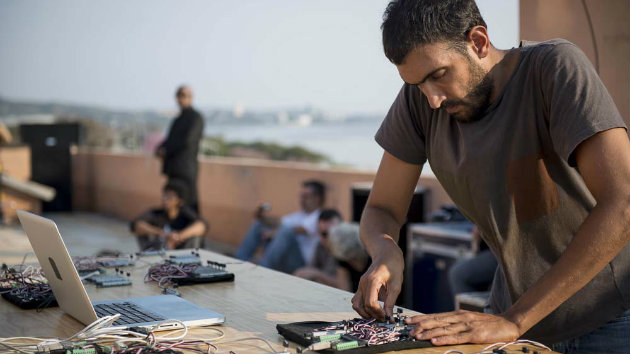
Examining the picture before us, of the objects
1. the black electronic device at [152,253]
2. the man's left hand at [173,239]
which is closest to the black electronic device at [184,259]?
the black electronic device at [152,253]

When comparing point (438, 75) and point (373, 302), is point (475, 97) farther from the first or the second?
point (373, 302)

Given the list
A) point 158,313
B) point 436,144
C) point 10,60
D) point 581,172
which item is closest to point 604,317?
point 581,172

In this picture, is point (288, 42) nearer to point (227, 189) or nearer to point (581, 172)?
point (227, 189)

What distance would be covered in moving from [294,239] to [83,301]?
431cm

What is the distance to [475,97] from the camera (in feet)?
6.34

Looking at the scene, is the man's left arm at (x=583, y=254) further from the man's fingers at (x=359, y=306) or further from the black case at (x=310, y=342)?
the man's fingers at (x=359, y=306)

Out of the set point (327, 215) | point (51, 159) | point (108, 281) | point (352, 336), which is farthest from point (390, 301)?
point (51, 159)

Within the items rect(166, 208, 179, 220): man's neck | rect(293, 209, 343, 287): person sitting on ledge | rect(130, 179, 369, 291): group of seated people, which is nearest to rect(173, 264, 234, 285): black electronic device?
rect(130, 179, 369, 291): group of seated people

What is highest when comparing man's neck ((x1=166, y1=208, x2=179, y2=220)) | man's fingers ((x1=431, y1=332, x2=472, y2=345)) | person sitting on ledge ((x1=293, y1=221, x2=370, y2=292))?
man's fingers ((x1=431, y1=332, x2=472, y2=345))

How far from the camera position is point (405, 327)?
178 cm

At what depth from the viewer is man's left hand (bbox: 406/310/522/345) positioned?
1.71 metres

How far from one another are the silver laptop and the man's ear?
845 mm

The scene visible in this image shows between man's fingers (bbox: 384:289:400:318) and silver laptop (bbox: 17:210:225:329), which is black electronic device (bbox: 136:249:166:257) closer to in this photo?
silver laptop (bbox: 17:210:225:329)

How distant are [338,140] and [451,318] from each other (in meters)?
10.5
